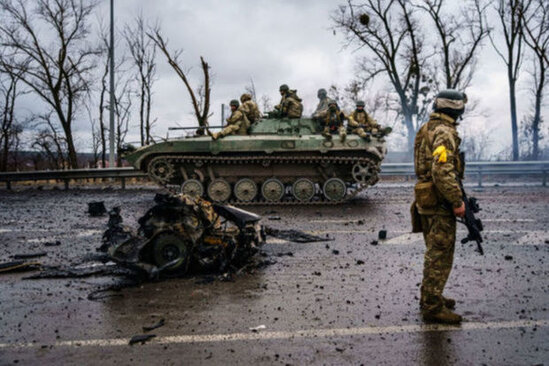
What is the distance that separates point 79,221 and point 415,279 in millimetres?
7600

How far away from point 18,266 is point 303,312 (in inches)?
154

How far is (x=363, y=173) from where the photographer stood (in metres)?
15.4

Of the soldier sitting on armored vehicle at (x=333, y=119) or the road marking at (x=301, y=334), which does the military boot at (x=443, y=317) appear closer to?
the road marking at (x=301, y=334)

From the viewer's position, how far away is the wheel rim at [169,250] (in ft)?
20.9

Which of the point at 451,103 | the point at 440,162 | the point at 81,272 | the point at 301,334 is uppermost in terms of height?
the point at 451,103

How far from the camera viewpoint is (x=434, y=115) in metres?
5.17

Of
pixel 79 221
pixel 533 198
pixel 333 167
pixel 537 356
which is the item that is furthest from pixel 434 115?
pixel 533 198

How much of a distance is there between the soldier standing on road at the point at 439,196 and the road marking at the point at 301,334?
0.19 metres

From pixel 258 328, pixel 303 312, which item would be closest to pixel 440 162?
pixel 303 312

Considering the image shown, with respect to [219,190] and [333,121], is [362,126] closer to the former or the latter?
[333,121]

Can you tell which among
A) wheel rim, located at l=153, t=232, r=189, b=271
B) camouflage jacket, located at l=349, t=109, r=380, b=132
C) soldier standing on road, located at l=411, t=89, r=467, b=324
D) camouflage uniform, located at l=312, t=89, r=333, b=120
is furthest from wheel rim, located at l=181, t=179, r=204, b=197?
soldier standing on road, located at l=411, t=89, r=467, b=324

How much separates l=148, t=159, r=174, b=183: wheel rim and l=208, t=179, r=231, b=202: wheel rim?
124cm

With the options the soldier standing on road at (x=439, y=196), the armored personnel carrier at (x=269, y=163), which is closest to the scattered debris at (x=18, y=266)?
the soldier standing on road at (x=439, y=196)

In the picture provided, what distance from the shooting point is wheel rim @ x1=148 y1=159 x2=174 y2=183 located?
1583 cm
